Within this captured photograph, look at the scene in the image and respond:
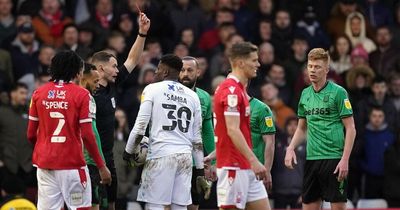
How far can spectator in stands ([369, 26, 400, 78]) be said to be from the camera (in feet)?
72.8

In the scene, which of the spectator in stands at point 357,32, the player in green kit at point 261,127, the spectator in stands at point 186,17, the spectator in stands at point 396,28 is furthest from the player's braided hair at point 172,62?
the spectator in stands at point 396,28

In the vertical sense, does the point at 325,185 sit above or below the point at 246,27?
below

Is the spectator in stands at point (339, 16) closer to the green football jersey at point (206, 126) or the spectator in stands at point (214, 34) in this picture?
the spectator in stands at point (214, 34)

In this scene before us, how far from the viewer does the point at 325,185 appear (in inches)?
570

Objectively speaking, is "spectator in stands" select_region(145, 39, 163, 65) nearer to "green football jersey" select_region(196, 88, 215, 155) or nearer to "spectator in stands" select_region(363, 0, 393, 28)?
"spectator in stands" select_region(363, 0, 393, 28)

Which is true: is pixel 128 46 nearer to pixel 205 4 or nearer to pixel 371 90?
pixel 205 4

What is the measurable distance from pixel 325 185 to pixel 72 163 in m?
3.26

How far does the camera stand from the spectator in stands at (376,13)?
2338 cm

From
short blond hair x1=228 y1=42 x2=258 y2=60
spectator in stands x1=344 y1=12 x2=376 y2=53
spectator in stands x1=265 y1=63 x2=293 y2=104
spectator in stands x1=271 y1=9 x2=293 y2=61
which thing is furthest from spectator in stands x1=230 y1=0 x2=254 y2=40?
short blond hair x1=228 y1=42 x2=258 y2=60

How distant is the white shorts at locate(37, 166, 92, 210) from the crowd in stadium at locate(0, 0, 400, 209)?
5.54m

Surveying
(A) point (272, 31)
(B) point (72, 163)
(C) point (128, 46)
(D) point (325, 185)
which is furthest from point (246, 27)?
(B) point (72, 163)

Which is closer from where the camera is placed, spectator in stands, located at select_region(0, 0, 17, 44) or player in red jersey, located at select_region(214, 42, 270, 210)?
player in red jersey, located at select_region(214, 42, 270, 210)

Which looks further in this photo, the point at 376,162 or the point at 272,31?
the point at 272,31

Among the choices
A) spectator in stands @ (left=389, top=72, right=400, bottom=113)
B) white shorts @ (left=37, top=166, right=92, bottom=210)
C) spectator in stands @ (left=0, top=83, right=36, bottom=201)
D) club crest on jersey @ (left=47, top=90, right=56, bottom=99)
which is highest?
spectator in stands @ (left=389, top=72, right=400, bottom=113)
